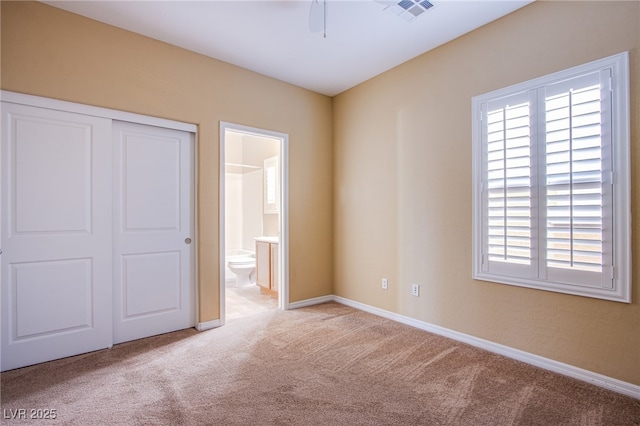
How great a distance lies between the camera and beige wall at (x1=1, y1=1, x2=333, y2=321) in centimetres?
253

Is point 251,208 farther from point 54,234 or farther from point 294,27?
point 294,27

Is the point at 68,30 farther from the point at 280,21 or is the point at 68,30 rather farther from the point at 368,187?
the point at 368,187

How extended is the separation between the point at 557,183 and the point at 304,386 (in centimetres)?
232

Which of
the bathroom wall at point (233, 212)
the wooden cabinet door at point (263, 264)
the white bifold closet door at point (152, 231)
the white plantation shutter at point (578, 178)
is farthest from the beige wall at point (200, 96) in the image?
the white plantation shutter at point (578, 178)

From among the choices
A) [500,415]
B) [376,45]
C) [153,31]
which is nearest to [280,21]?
[376,45]

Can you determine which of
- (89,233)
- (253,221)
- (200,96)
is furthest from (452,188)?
(253,221)

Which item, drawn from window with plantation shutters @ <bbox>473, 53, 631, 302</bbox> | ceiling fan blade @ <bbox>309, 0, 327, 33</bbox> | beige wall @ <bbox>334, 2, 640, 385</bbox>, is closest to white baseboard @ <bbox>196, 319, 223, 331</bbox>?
beige wall @ <bbox>334, 2, 640, 385</bbox>

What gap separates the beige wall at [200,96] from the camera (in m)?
2.53

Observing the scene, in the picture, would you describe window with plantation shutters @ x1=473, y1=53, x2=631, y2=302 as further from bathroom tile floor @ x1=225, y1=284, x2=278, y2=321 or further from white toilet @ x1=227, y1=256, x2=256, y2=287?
white toilet @ x1=227, y1=256, x2=256, y2=287

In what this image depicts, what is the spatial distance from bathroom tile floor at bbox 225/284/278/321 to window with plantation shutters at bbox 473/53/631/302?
260 cm

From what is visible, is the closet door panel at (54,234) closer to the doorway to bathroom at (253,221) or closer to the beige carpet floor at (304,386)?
the beige carpet floor at (304,386)

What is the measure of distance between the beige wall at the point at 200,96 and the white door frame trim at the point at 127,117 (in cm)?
4

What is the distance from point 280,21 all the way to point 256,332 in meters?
2.87

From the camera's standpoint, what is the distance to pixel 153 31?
116 inches
